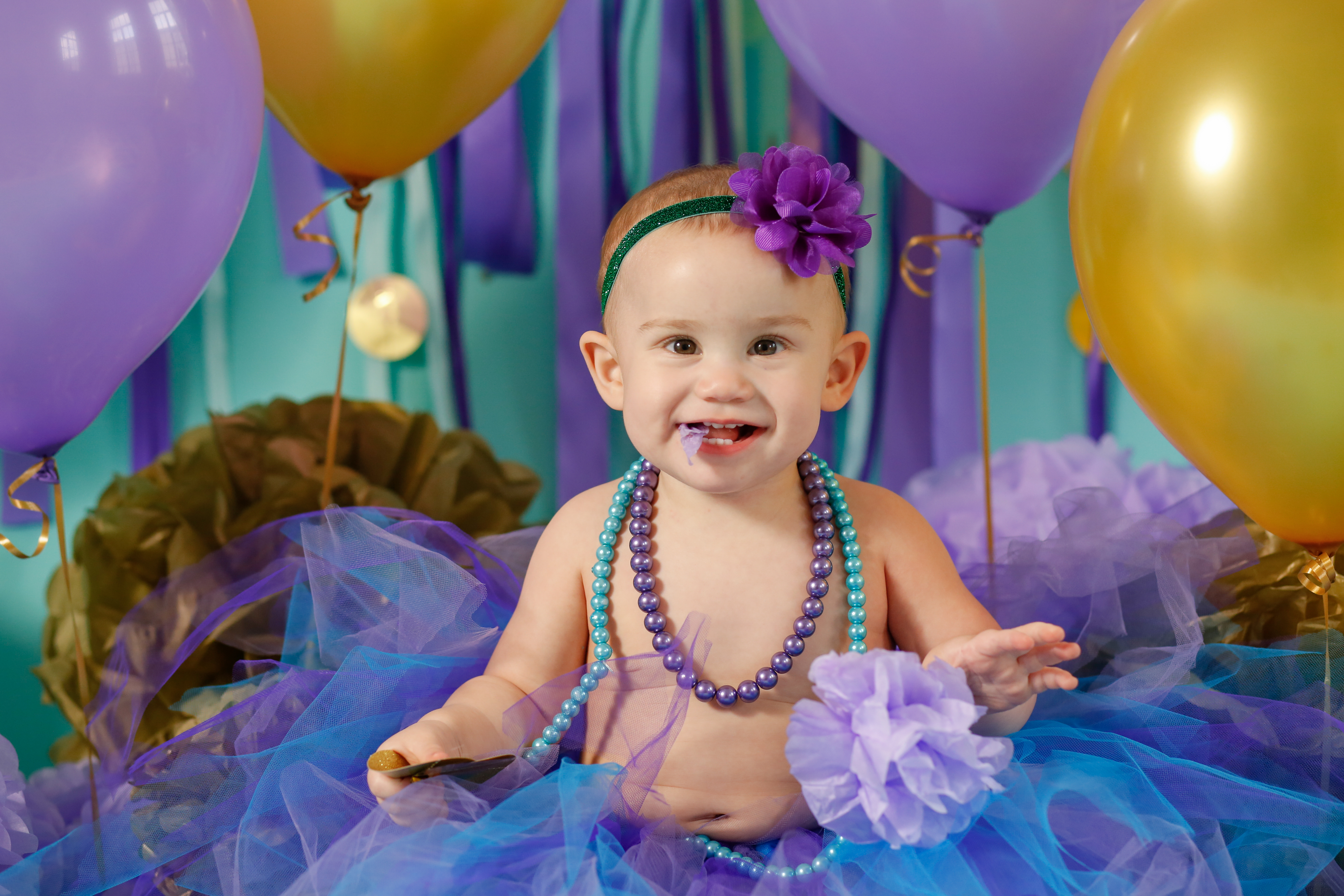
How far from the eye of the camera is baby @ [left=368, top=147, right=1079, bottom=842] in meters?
0.85

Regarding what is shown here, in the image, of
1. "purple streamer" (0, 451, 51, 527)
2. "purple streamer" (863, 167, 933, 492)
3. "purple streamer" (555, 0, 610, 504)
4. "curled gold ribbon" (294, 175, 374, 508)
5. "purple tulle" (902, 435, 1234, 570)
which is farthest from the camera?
"purple streamer" (863, 167, 933, 492)


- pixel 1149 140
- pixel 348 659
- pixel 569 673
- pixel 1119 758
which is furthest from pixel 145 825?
pixel 1149 140

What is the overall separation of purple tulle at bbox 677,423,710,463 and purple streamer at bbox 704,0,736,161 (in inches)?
37.8

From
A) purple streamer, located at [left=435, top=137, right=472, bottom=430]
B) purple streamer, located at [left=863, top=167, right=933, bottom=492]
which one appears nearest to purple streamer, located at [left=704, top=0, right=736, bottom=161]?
purple streamer, located at [left=863, top=167, right=933, bottom=492]

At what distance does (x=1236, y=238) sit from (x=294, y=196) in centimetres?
135

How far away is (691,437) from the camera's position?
85cm

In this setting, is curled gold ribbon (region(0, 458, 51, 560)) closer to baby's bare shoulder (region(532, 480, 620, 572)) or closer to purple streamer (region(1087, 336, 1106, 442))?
baby's bare shoulder (region(532, 480, 620, 572))

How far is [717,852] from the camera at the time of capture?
0.86 meters

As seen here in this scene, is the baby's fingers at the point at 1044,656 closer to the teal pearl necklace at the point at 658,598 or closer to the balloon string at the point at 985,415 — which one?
the teal pearl necklace at the point at 658,598

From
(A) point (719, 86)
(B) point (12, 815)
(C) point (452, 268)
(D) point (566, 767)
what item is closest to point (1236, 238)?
(D) point (566, 767)

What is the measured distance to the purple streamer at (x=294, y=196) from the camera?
165 centimetres

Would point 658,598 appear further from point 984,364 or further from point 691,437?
point 984,364

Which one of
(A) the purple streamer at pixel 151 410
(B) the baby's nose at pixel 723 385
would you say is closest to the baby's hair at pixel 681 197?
(B) the baby's nose at pixel 723 385

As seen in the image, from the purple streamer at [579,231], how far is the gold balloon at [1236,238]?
976 mm
